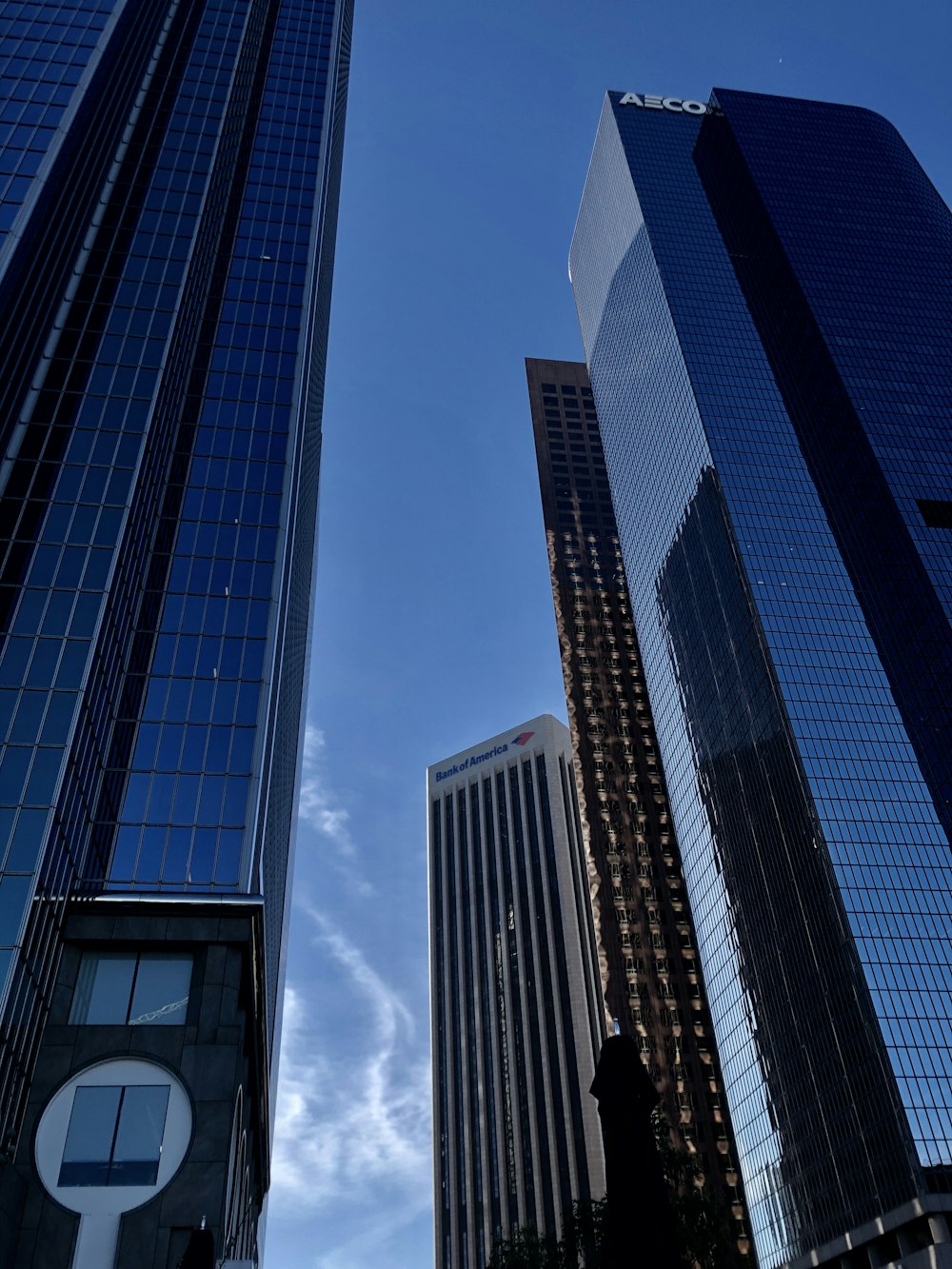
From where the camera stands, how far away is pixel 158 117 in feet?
287

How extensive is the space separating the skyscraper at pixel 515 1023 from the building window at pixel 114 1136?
118 meters

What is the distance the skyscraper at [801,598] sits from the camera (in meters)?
98.6

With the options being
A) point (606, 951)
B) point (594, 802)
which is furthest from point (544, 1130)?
point (594, 802)

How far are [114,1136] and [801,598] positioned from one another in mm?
101549

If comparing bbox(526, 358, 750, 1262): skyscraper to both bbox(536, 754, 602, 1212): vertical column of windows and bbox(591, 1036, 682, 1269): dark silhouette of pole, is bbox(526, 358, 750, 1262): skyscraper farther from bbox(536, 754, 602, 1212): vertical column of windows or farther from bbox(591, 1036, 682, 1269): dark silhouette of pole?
bbox(591, 1036, 682, 1269): dark silhouette of pole

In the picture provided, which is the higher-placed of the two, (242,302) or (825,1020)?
(242,302)

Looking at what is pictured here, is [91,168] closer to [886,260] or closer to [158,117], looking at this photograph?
[158,117]

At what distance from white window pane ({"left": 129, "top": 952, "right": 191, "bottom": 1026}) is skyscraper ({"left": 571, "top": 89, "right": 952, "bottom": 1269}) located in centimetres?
6737

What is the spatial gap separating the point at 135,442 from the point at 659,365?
11175cm

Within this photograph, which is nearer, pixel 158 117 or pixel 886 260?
pixel 158 117

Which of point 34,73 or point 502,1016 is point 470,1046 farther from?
point 34,73

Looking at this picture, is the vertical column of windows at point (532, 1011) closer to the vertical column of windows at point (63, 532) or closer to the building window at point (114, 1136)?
the building window at point (114, 1136)

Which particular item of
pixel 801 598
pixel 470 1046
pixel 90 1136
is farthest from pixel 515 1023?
pixel 90 1136

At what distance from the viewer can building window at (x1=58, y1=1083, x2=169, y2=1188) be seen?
1588 inches
